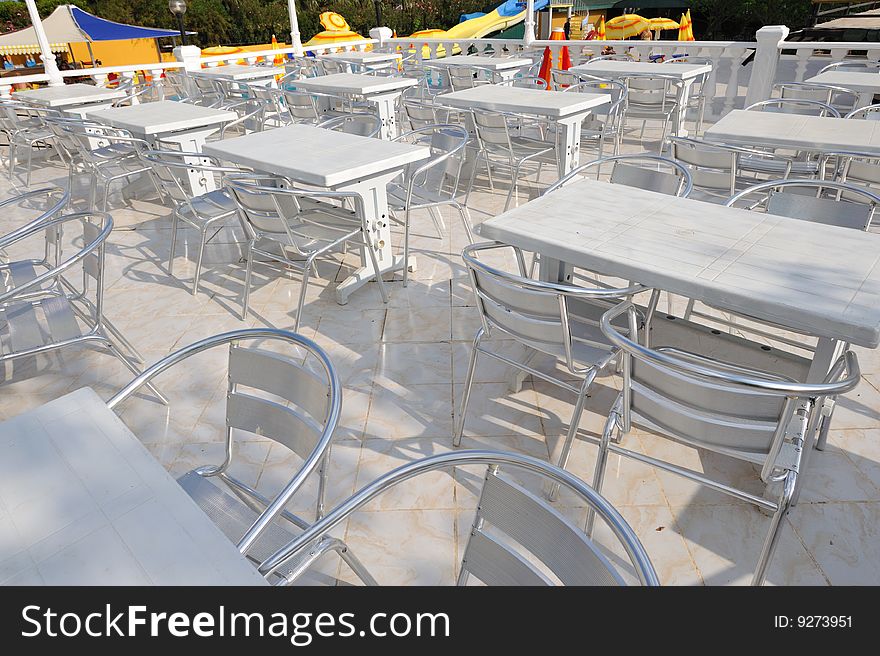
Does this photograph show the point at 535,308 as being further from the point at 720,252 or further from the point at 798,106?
the point at 798,106

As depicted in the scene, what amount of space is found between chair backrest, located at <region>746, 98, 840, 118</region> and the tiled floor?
2.03 metres

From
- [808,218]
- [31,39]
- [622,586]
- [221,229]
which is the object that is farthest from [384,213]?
[31,39]

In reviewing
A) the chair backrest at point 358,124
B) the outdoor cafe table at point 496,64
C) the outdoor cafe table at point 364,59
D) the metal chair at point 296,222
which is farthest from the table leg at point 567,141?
the outdoor cafe table at point 364,59

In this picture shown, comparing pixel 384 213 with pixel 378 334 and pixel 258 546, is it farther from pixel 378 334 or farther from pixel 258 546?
pixel 258 546

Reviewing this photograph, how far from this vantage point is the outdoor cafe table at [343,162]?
2.78 meters

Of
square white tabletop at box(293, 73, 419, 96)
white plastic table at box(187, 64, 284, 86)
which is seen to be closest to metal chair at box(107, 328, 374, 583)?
square white tabletop at box(293, 73, 419, 96)

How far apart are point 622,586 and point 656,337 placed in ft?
4.68

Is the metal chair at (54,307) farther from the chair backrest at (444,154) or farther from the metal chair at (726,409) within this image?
the metal chair at (726,409)

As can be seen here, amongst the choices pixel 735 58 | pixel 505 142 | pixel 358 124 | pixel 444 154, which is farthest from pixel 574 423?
pixel 735 58

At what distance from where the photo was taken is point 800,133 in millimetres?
2938

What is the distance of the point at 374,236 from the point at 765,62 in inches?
201

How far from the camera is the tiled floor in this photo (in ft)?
5.60

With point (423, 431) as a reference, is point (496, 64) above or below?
above

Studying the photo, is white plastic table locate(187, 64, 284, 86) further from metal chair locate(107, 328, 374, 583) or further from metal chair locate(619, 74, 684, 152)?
metal chair locate(107, 328, 374, 583)
